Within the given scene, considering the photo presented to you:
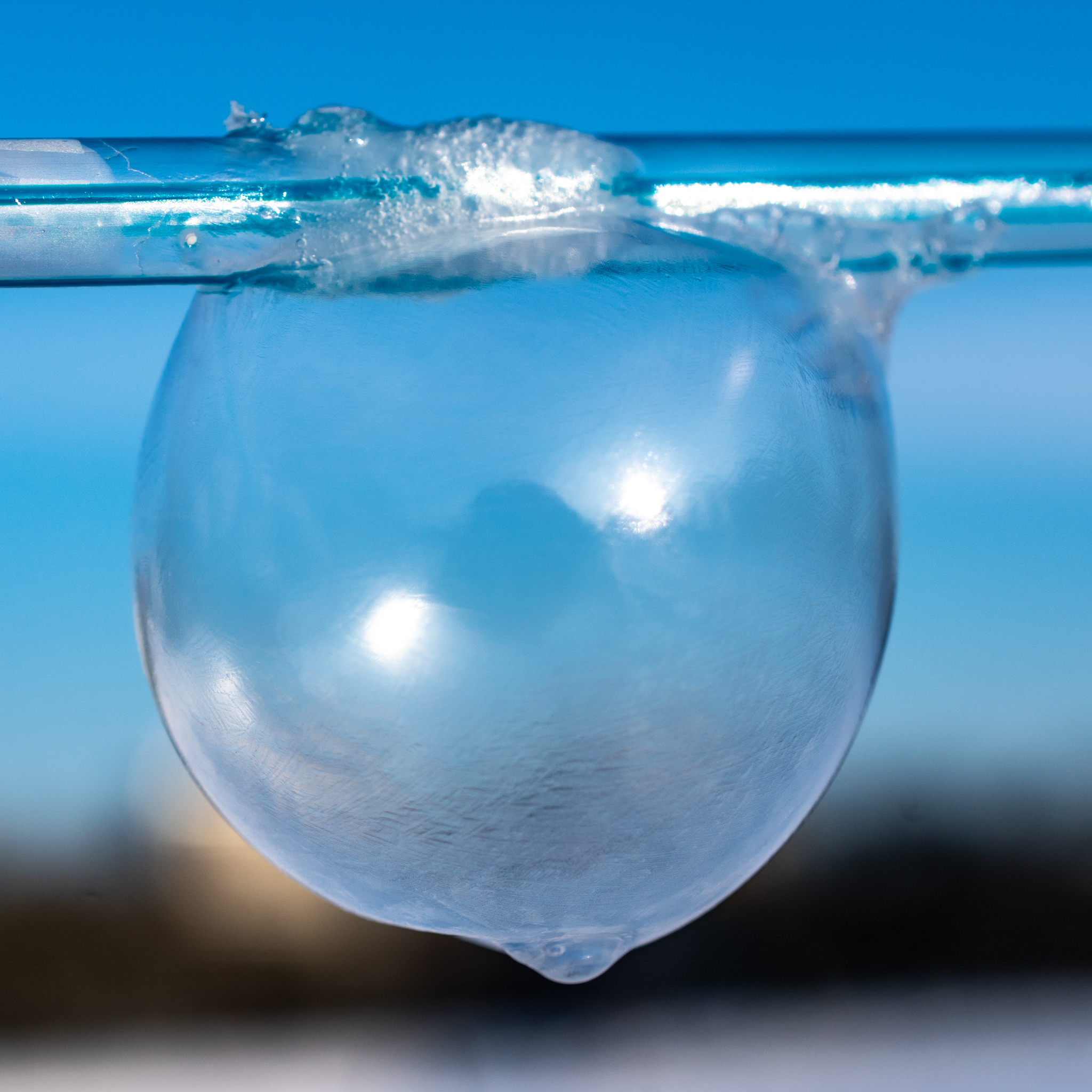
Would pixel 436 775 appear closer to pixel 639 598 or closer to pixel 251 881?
pixel 639 598

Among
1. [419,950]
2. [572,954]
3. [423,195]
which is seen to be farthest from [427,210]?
[419,950]

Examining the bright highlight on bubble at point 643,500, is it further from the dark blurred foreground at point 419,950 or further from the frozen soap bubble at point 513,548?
the dark blurred foreground at point 419,950

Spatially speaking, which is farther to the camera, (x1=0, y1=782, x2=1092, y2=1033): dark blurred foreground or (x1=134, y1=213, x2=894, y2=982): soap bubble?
(x1=0, y1=782, x2=1092, y2=1033): dark blurred foreground

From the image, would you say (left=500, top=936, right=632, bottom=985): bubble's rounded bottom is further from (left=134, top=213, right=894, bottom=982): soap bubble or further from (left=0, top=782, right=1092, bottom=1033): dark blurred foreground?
(left=0, top=782, right=1092, bottom=1033): dark blurred foreground

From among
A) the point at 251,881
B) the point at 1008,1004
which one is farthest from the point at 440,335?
the point at 1008,1004

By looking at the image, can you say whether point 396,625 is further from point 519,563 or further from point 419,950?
point 419,950

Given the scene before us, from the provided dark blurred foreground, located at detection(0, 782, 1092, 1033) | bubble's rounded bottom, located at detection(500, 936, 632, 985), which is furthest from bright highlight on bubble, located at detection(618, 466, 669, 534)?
dark blurred foreground, located at detection(0, 782, 1092, 1033)

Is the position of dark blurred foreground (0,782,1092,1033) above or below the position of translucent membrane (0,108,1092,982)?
above

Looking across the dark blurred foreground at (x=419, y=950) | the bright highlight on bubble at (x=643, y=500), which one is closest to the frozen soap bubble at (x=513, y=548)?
the bright highlight on bubble at (x=643, y=500)

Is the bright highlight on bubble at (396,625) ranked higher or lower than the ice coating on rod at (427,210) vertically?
lower
